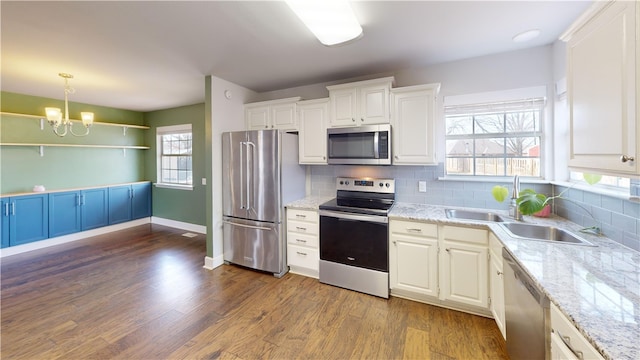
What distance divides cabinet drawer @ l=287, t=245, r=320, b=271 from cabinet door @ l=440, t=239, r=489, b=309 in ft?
4.37

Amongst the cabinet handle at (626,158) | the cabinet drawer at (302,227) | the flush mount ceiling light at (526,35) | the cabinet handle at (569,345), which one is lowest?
the cabinet handle at (569,345)

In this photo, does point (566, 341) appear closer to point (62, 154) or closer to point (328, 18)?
point (328, 18)

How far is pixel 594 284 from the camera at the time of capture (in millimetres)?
1057

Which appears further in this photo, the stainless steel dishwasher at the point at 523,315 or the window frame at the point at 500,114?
the window frame at the point at 500,114

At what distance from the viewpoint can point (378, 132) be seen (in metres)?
2.66

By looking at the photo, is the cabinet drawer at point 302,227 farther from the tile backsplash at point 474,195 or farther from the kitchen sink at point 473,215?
the kitchen sink at point 473,215

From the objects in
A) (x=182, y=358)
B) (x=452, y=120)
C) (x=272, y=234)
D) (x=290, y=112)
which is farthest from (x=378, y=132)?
(x=182, y=358)

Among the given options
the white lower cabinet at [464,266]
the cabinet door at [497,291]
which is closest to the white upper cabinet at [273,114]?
the white lower cabinet at [464,266]

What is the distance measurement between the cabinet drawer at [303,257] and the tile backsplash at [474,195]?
2.77 ft

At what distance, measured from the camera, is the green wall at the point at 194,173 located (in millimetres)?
4766

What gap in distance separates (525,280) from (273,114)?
120 inches

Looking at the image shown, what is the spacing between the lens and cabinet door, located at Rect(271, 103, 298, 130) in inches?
127

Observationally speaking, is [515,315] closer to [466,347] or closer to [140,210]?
[466,347]

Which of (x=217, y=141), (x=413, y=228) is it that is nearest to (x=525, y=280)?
(x=413, y=228)
